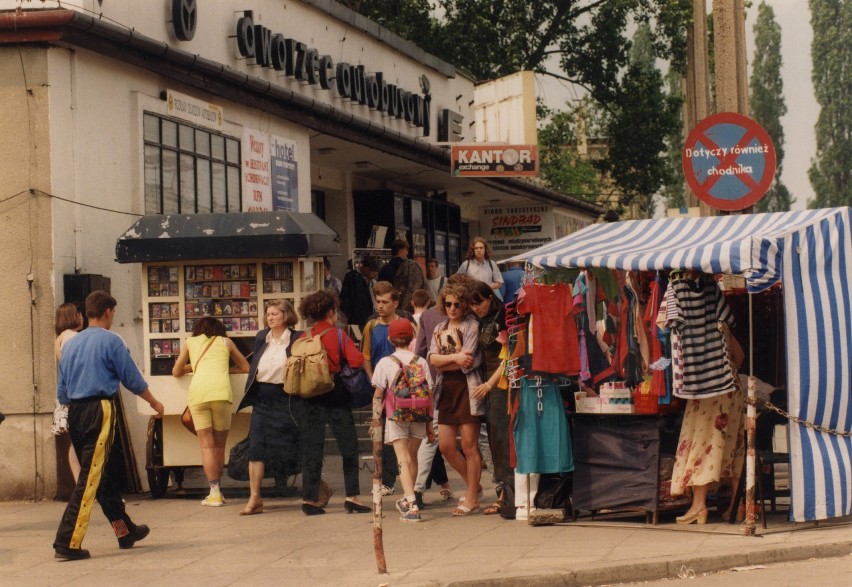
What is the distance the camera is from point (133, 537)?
10.2 metres

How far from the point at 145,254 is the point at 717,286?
550cm

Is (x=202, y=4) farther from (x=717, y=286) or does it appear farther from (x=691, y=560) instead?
(x=691, y=560)

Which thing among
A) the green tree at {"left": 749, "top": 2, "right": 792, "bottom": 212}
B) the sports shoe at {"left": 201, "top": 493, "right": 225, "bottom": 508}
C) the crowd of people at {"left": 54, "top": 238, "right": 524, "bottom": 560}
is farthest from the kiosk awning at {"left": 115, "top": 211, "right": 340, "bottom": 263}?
the green tree at {"left": 749, "top": 2, "right": 792, "bottom": 212}

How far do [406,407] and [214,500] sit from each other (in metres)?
2.52

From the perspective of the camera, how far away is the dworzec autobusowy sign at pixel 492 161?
22.0 m

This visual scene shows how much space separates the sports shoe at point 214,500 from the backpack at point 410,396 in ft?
7.69

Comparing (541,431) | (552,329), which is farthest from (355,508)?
(552,329)

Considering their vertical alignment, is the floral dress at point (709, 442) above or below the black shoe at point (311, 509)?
above

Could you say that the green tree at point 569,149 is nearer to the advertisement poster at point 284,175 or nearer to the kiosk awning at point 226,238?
the advertisement poster at point 284,175

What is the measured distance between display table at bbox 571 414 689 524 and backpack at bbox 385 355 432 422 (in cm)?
126

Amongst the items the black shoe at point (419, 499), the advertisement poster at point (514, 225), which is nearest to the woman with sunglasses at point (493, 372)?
the black shoe at point (419, 499)

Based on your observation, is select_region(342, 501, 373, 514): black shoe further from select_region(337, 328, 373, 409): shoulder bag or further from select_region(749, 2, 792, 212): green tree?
select_region(749, 2, 792, 212): green tree

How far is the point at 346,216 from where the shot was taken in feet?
80.2

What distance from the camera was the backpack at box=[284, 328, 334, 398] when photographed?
11.8 m
